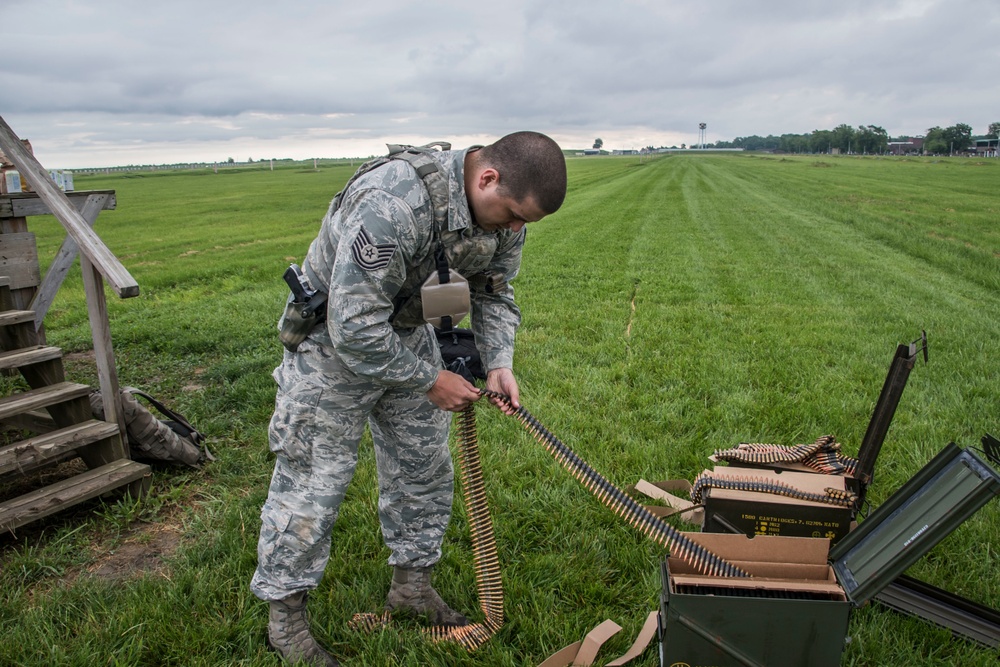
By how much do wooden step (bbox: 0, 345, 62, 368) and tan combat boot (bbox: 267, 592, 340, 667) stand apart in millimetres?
2696

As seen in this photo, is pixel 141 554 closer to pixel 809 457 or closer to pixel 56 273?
pixel 56 273

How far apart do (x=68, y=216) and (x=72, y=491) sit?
5.74 feet

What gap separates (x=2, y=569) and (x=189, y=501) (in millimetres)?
1031

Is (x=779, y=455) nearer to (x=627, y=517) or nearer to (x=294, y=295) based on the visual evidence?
(x=627, y=517)

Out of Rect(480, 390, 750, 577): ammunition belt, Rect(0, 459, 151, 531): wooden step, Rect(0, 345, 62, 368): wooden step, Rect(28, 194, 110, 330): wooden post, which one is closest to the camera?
Rect(480, 390, 750, 577): ammunition belt

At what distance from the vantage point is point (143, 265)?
54.2 ft

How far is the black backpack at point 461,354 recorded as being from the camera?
10.0 ft

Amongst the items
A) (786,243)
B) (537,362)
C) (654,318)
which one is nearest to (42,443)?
(537,362)

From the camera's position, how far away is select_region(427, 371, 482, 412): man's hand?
277cm

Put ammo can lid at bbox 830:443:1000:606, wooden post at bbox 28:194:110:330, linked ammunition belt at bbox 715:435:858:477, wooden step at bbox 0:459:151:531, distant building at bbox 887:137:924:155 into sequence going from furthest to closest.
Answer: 1. distant building at bbox 887:137:924:155
2. wooden post at bbox 28:194:110:330
3. wooden step at bbox 0:459:151:531
4. linked ammunition belt at bbox 715:435:858:477
5. ammo can lid at bbox 830:443:1000:606

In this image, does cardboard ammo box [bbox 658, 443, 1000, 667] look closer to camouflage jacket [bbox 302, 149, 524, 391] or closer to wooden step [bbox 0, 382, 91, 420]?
camouflage jacket [bbox 302, 149, 524, 391]

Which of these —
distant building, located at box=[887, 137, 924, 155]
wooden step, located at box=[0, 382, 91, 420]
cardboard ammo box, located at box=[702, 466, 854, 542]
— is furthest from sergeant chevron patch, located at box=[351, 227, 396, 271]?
distant building, located at box=[887, 137, 924, 155]

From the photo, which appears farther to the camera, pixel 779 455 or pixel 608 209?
pixel 608 209

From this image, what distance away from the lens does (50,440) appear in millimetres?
4172
